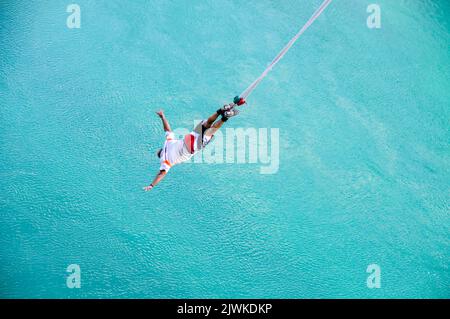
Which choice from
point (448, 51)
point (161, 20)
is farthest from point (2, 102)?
point (448, 51)

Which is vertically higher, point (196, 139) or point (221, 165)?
point (221, 165)

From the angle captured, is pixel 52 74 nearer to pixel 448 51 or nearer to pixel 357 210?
pixel 357 210

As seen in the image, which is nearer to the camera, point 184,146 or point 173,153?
point 184,146

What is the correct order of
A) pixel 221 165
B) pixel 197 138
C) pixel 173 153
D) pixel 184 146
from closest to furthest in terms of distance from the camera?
pixel 197 138 < pixel 184 146 < pixel 173 153 < pixel 221 165

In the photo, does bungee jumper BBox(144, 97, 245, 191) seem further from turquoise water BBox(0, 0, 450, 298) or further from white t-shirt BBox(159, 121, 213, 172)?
turquoise water BBox(0, 0, 450, 298)

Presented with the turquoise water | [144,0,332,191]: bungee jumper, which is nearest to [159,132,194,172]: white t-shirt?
[144,0,332,191]: bungee jumper

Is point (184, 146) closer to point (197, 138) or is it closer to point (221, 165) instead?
point (197, 138)

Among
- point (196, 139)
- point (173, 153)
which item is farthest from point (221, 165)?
point (196, 139)

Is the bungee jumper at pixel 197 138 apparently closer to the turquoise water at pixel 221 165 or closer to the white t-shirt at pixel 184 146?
the white t-shirt at pixel 184 146

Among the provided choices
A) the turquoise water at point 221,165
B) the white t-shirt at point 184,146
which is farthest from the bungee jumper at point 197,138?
the turquoise water at point 221,165
